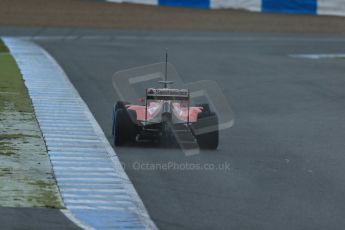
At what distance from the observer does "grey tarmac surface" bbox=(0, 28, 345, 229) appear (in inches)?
323

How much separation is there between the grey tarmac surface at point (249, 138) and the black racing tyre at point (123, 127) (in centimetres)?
14

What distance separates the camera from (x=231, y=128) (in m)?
Result: 13.0

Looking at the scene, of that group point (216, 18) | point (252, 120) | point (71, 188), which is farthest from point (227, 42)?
point (71, 188)

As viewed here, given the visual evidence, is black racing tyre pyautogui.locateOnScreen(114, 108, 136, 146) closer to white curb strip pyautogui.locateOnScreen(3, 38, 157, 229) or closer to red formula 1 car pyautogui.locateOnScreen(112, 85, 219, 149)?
red formula 1 car pyautogui.locateOnScreen(112, 85, 219, 149)

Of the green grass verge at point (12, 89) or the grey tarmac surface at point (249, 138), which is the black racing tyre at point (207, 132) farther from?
the green grass verge at point (12, 89)

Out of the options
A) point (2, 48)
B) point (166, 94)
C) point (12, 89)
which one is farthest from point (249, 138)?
point (2, 48)

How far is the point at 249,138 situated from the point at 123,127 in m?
2.02

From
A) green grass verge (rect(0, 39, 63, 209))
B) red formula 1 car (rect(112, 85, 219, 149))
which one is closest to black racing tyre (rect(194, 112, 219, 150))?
red formula 1 car (rect(112, 85, 219, 149))

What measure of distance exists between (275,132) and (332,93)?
5023 mm

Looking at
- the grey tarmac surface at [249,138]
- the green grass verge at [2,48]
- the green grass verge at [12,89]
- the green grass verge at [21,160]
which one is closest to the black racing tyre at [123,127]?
the grey tarmac surface at [249,138]

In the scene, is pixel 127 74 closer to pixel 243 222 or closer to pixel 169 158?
pixel 169 158

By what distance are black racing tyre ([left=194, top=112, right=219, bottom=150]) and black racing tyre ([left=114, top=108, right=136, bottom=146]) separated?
768 mm

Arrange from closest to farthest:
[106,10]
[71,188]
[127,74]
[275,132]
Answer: [71,188] < [275,132] < [127,74] < [106,10]

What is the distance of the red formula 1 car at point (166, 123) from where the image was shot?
10953 millimetres
